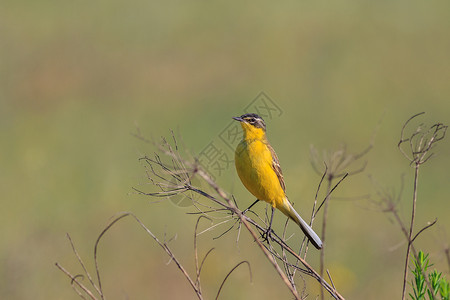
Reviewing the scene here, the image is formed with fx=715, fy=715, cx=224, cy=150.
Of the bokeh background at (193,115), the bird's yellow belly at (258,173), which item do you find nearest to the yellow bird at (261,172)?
the bird's yellow belly at (258,173)

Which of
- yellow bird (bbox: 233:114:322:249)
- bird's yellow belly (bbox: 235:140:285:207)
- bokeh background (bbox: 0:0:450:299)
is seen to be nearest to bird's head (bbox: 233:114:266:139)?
yellow bird (bbox: 233:114:322:249)

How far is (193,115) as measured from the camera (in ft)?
34.6


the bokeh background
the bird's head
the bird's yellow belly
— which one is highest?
the bokeh background

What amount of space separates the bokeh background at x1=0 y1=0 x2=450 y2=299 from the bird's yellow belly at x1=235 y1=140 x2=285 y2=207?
20.1 inches

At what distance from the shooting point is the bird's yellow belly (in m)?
4.80

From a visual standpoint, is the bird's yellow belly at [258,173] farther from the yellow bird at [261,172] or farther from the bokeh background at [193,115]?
the bokeh background at [193,115]

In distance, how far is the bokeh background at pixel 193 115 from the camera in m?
6.93

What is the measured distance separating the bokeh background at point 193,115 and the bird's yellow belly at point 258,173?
51 centimetres

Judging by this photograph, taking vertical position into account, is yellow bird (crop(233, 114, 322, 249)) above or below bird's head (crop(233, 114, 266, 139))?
below

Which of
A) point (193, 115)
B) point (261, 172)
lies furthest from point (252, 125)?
point (193, 115)

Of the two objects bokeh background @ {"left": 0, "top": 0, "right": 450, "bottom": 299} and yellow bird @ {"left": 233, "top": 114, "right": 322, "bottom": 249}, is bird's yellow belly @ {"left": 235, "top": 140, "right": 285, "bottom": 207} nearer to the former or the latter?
yellow bird @ {"left": 233, "top": 114, "right": 322, "bottom": 249}

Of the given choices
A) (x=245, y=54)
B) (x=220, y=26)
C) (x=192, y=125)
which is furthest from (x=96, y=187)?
(x=220, y=26)

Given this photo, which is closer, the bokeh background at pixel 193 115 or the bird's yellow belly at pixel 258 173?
the bird's yellow belly at pixel 258 173

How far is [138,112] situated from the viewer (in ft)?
36.0
